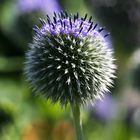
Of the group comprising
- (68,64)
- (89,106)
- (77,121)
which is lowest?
(77,121)

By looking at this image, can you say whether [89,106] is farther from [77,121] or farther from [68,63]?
[77,121]

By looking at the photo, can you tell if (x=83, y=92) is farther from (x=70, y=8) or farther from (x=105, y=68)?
(x=70, y=8)

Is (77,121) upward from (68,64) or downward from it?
downward

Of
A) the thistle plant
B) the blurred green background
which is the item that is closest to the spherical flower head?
the thistle plant

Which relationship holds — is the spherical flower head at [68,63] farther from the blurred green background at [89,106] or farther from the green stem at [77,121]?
the blurred green background at [89,106]

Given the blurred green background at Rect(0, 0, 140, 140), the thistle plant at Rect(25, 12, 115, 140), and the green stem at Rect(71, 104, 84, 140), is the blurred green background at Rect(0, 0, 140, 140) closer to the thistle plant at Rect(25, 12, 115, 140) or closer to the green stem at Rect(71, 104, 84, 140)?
the thistle plant at Rect(25, 12, 115, 140)

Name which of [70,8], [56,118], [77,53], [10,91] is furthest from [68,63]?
[70,8]

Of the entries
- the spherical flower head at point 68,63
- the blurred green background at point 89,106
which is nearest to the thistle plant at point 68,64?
the spherical flower head at point 68,63

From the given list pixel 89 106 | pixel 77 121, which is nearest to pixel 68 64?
pixel 77 121
